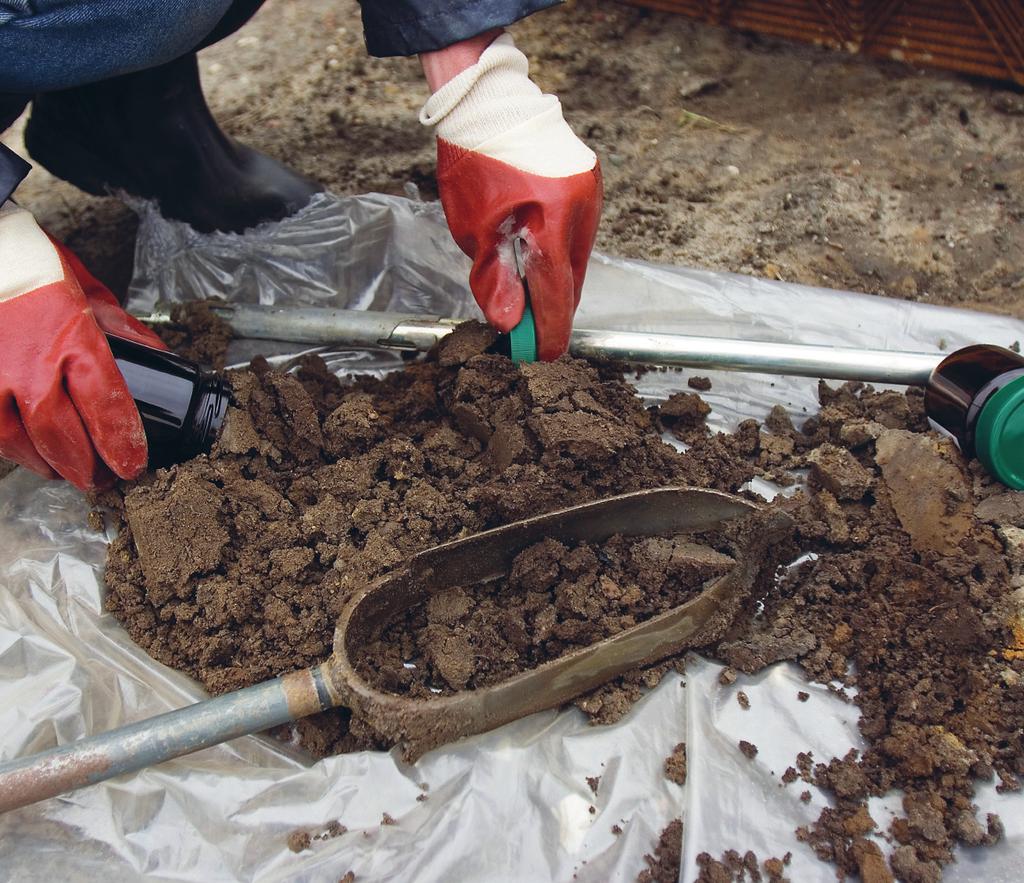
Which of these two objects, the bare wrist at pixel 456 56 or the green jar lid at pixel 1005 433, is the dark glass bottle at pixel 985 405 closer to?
the green jar lid at pixel 1005 433

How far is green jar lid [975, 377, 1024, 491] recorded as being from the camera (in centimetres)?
160

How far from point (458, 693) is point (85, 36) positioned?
1.36 metres

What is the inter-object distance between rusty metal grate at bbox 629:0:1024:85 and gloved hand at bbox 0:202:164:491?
8.25 feet

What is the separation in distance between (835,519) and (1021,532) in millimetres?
321

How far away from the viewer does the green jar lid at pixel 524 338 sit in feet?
5.69

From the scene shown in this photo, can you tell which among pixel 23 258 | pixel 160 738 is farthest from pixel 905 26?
pixel 160 738

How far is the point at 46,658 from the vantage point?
4.83 ft

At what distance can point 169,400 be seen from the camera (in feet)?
5.29

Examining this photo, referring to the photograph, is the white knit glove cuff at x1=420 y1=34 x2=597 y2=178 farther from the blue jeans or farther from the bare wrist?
the blue jeans

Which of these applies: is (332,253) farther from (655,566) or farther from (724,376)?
(655,566)

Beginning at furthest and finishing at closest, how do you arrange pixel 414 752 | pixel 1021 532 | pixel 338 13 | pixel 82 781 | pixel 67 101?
pixel 338 13, pixel 67 101, pixel 1021 532, pixel 414 752, pixel 82 781

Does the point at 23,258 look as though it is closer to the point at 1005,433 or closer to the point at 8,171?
the point at 8,171

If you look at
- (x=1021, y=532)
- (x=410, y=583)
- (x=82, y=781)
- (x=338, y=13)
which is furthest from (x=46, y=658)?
(x=338, y=13)

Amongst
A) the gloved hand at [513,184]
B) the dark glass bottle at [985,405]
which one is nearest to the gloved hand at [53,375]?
the gloved hand at [513,184]
